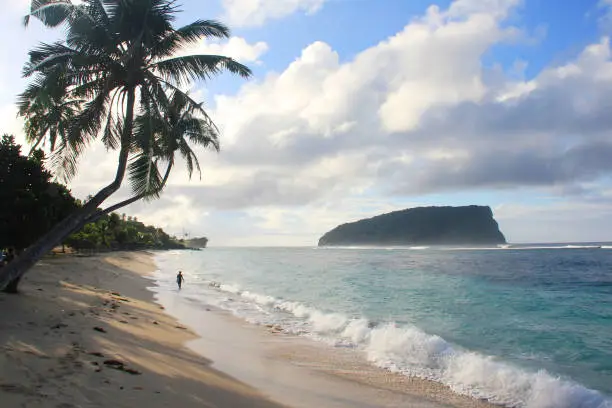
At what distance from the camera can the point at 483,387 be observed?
9.20m

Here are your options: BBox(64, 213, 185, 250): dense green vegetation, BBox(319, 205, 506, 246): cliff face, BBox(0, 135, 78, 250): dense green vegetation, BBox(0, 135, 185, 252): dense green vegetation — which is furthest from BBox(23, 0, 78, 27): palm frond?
BBox(319, 205, 506, 246): cliff face

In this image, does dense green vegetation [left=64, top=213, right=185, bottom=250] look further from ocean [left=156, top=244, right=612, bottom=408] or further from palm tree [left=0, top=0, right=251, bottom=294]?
palm tree [left=0, top=0, right=251, bottom=294]

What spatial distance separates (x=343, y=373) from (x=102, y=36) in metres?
9.56

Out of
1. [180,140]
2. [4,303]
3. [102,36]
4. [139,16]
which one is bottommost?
[4,303]

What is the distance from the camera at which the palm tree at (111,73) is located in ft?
29.4

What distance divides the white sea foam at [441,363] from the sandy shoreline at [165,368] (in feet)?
2.58

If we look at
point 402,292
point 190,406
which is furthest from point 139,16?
point 402,292

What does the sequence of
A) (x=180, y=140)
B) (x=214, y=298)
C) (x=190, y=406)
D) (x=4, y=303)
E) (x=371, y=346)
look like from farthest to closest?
(x=214, y=298)
(x=371, y=346)
(x=4, y=303)
(x=180, y=140)
(x=190, y=406)

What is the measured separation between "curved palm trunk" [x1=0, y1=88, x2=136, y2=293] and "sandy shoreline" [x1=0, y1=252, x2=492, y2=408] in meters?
1.37

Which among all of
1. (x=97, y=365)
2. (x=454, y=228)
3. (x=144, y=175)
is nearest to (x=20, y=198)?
(x=144, y=175)

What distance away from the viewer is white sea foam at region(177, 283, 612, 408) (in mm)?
8492

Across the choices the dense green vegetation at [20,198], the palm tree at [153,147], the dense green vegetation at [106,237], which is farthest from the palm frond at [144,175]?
the dense green vegetation at [106,237]

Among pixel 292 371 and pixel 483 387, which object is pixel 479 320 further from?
pixel 292 371

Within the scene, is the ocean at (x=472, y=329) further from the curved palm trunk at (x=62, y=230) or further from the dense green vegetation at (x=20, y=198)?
the dense green vegetation at (x=20, y=198)
